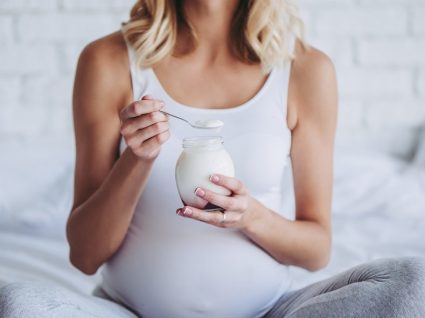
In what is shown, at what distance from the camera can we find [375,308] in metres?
0.97

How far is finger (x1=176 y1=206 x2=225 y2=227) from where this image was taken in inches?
38.4

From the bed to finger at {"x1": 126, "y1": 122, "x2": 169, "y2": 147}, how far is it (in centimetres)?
75

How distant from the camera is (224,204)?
3.31 feet

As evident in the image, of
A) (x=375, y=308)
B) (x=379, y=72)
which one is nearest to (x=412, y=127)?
(x=379, y=72)

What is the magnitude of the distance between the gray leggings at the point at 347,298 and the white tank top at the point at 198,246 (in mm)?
131

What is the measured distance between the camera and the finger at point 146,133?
988 millimetres

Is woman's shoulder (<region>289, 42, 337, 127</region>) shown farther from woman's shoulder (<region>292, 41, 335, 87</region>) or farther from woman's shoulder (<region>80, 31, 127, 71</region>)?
woman's shoulder (<region>80, 31, 127, 71</region>)

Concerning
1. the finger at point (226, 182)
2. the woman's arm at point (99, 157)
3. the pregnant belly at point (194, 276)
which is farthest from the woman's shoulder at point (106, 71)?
the finger at point (226, 182)

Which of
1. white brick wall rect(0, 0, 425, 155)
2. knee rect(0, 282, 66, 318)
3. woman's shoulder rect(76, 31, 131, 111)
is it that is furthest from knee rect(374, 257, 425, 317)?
white brick wall rect(0, 0, 425, 155)

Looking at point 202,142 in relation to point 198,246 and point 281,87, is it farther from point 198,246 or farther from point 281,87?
point 281,87

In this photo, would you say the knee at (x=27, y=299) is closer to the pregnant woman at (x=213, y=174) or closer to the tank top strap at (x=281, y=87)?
the pregnant woman at (x=213, y=174)

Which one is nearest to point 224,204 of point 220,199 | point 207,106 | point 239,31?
point 220,199

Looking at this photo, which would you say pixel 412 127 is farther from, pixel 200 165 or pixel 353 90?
pixel 200 165

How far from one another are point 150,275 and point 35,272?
0.60 meters
